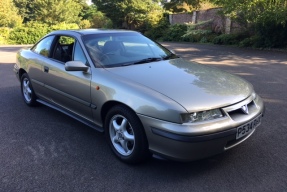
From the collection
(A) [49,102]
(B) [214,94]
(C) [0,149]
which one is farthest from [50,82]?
(B) [214,94]

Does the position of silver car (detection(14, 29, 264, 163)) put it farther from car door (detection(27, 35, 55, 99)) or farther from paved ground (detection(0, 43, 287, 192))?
paved ground (detection(0, 43, 287, 192))

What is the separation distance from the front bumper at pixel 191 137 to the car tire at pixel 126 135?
11 cm

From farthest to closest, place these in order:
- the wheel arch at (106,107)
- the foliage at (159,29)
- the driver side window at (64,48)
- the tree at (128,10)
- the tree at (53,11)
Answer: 1. the tree at (53,11)
2. the tree at (128,10)
3. the foliage at (159,29)
4. the driver side window at (64,48)
5. the wheel arch at (106,107)

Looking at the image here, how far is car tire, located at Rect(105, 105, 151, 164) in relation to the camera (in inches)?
120

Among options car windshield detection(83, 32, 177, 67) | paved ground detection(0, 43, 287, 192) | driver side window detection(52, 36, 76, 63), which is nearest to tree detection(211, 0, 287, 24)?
paved ground detection(0, 43, 287, 192)

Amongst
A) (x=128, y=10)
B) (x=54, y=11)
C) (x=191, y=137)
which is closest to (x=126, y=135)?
(x=191, y=137)

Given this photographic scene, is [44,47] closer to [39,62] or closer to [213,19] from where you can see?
[39,62]

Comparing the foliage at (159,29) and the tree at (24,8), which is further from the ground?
the tree at (24,8)

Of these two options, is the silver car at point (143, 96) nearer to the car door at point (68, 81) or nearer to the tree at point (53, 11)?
the car door at point (68, 81)

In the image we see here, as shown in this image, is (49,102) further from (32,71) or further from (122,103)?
(122,103)

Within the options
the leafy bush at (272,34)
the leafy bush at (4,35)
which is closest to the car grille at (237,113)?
the leafy bush at (272,34)

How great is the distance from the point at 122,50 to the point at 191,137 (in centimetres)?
193

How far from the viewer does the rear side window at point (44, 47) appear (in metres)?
4.82

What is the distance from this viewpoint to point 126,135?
3.25 meters
